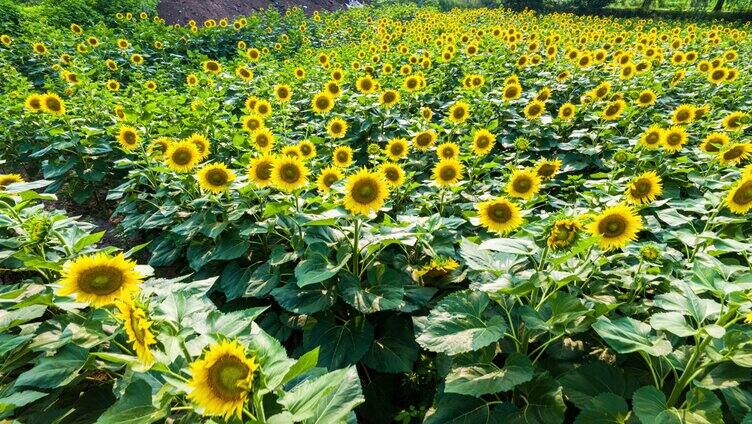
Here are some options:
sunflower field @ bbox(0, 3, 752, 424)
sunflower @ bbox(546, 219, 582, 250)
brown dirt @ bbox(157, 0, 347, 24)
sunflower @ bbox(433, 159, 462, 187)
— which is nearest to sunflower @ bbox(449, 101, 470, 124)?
sunflower field @ bbox(0, 3, 752, 424)

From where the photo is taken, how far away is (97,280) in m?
1.45

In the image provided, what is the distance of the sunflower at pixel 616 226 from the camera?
1.77 meters

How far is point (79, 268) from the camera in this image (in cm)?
144

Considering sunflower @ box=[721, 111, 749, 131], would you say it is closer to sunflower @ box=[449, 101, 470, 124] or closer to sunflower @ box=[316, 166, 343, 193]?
sunflower @ box=[449, 101, 470, 124]

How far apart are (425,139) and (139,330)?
3.07 metres

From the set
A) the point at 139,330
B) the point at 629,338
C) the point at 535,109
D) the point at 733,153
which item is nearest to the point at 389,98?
the point at 535,109

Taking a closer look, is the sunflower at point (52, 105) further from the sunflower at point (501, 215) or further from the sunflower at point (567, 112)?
the sunflower at point (567, 112)

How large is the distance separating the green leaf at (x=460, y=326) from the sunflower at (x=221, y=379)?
2.47 ft

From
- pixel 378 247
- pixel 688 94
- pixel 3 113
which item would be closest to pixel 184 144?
pixel 378 247

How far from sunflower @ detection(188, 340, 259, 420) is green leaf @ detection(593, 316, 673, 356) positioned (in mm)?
1212

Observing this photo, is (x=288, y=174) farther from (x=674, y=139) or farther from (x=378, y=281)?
(x=674, y=139)

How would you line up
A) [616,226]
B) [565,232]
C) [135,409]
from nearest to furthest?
[135,409], [565,232], [616,226]

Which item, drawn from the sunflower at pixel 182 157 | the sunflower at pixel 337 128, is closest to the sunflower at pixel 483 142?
the sunflower at pixel 337 128

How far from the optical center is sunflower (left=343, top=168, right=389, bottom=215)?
2.09m
